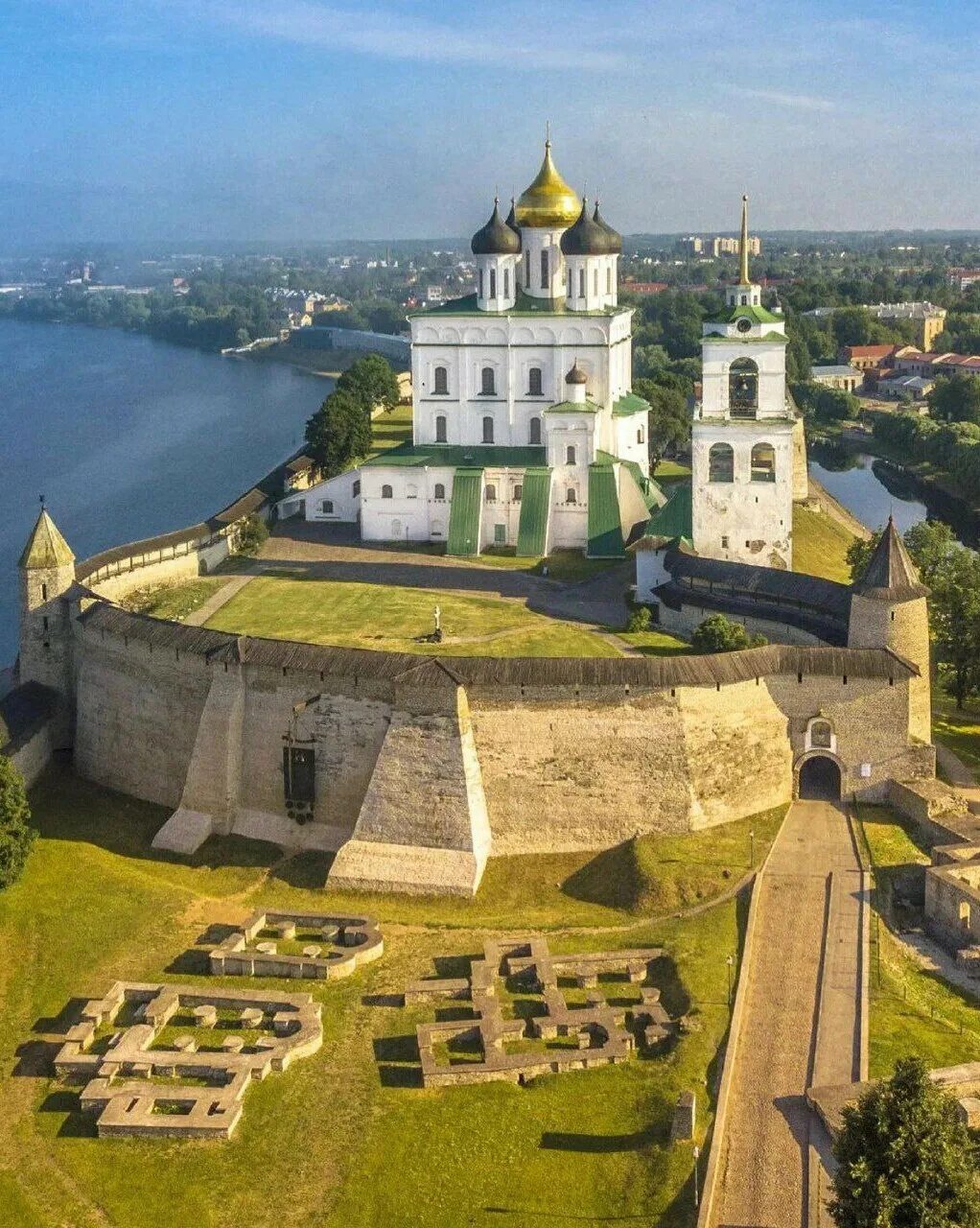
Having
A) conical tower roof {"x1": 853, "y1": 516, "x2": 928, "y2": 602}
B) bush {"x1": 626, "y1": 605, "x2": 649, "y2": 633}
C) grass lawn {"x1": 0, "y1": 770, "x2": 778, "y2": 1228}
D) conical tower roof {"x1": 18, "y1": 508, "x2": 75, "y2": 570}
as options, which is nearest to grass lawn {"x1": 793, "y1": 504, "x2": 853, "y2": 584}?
bush {"x1": 626, "y1": 605, "x2": 649, "y2": 633}

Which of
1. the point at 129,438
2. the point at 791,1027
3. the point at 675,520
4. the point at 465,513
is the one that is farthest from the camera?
the point at 129,438

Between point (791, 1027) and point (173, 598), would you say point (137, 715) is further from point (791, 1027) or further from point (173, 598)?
point (791, 1027)

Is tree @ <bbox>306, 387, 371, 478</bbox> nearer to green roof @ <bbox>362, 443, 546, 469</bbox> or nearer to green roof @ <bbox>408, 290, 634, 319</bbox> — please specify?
green roof @ <bbox>408, 290, 634, 319</bbox>

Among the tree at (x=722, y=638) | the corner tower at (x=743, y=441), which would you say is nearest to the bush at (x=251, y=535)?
the corner tower at (x=743, y=441)

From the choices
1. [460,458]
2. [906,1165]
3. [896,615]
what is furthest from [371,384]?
[906,1165]

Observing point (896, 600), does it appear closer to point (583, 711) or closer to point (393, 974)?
point (583, 711)

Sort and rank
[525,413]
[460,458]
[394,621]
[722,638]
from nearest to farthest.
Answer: [722,638], [394,621], [460,458], [525,413]
